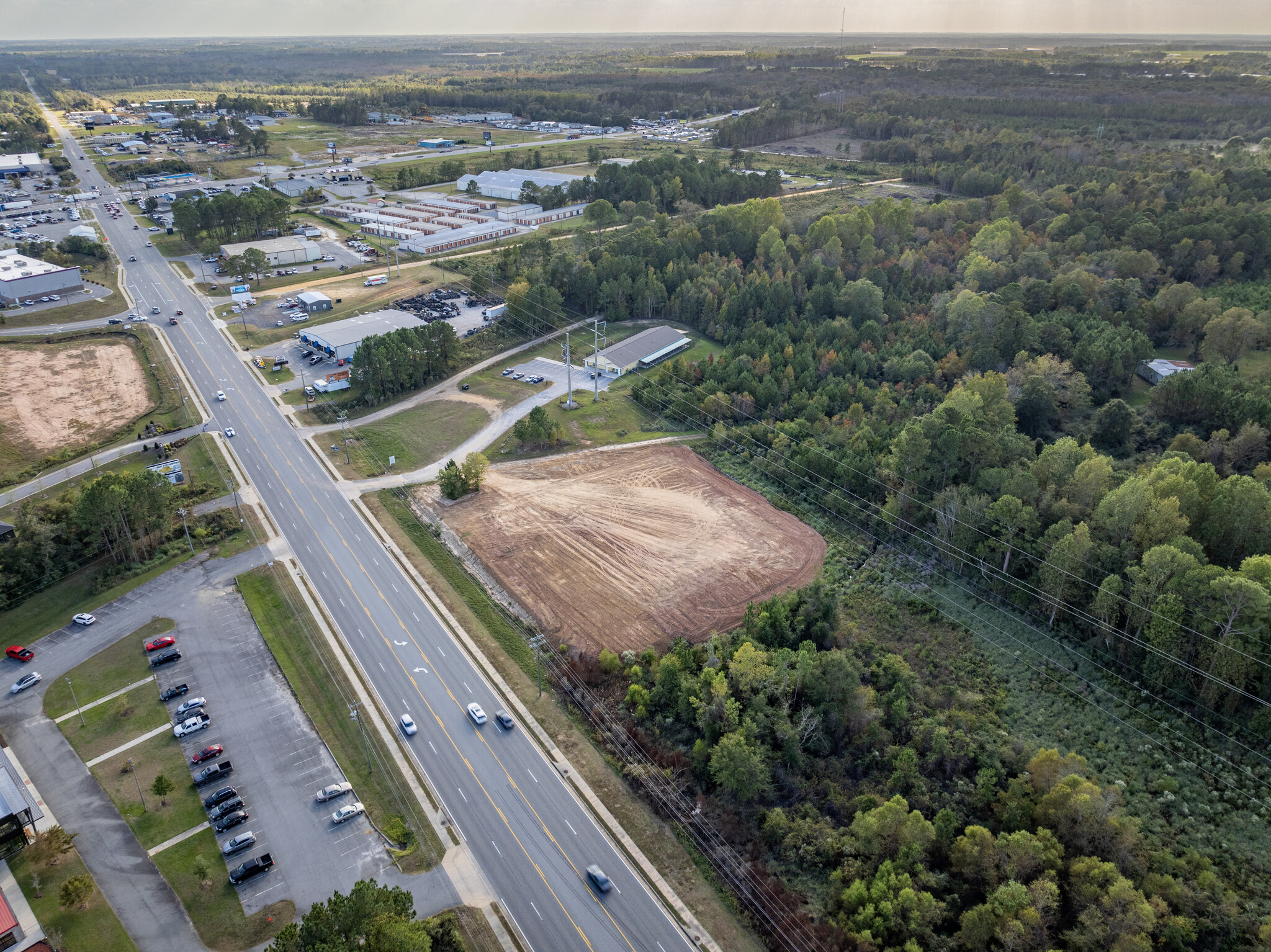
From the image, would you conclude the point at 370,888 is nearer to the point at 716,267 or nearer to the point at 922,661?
the point at 922,661

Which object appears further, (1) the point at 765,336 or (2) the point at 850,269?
(2) the point at 850,269

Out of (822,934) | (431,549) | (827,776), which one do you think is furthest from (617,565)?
(822,934)

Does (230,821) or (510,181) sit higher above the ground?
(510,181)

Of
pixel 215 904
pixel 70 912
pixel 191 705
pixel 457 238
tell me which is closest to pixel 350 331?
pixel 457 238

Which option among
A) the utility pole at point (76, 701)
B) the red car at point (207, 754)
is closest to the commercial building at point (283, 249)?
the utility pole at point (76, 701)

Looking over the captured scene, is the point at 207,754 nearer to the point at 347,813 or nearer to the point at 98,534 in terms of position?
the point at 347,813

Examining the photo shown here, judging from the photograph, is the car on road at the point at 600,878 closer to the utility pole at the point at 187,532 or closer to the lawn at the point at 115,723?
the lawn at the point at 115,723
